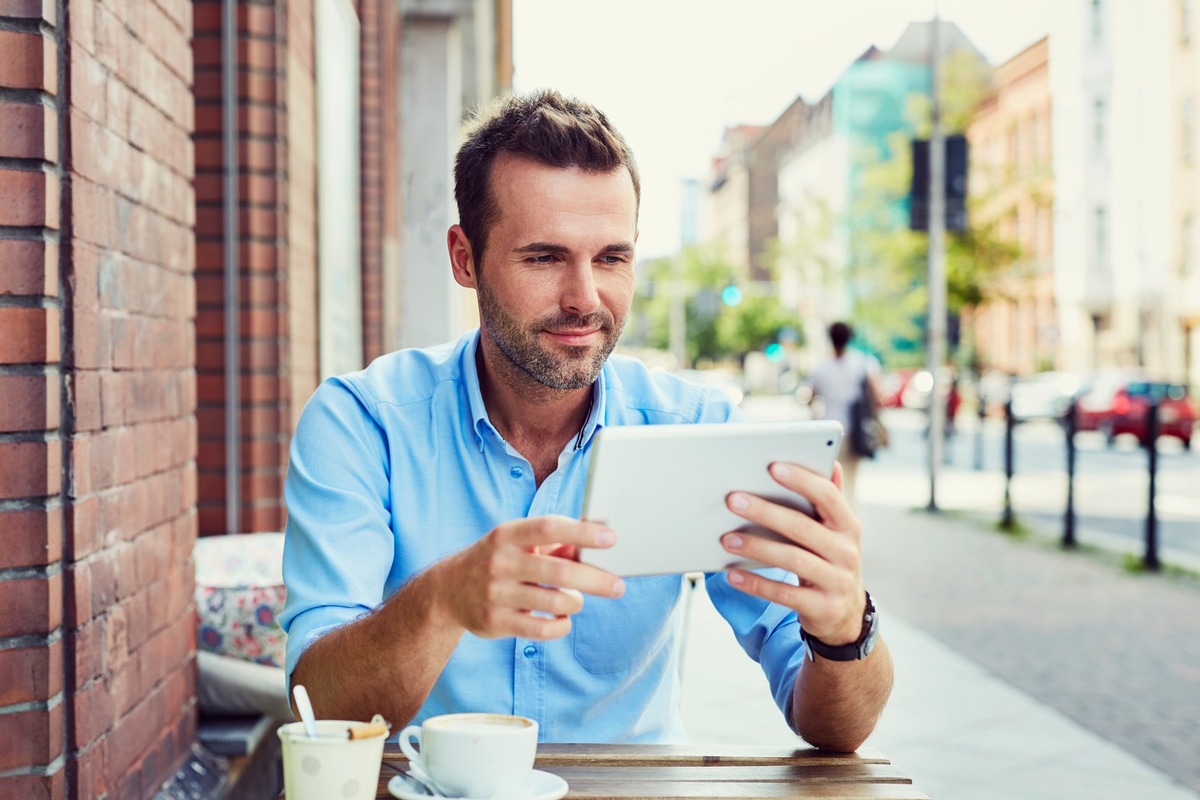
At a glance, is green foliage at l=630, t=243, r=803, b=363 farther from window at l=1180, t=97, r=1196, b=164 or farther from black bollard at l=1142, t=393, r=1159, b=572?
black bollard at l=1142, t=393, r=1159, b=572

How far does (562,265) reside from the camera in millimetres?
2100

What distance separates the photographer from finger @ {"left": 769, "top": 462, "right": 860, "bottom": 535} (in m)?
1.46

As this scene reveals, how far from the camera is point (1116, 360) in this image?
134ft

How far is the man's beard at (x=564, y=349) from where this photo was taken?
6.91 feet

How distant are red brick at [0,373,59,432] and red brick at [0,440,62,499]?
27mm

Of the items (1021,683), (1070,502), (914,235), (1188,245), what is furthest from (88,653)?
(1188,245)

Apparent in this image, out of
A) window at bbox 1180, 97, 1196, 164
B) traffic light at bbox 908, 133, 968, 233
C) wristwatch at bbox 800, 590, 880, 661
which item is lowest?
wristwatch at bbox 800, 590, 880, 661

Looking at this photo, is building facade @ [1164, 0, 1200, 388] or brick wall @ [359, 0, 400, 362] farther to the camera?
building facade @ [1164, 0, 1200, 388]

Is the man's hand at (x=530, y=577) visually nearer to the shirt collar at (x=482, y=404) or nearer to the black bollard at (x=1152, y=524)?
the shirt collar at (x=482, y=404)

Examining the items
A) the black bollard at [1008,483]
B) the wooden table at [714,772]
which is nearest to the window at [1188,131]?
the black bollard at [1008,483]

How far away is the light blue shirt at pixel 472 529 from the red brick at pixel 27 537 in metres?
0.36

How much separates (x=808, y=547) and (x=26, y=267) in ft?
4.05

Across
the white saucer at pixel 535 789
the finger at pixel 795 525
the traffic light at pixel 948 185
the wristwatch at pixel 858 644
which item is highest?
the traffic light at pixel 948 185

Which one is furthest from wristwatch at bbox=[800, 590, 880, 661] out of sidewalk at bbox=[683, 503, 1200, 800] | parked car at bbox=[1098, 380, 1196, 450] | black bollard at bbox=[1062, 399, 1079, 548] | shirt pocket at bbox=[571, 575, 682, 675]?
parked car at bbox=[1098, 380, 1196, 450]
